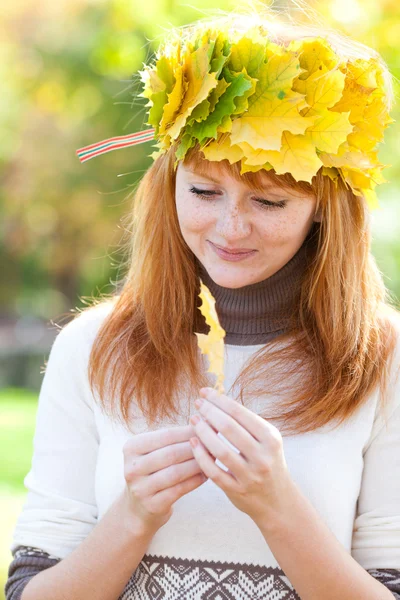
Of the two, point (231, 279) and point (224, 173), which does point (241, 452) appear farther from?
point (224, 173)


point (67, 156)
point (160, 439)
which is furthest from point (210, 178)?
point (67, 156)

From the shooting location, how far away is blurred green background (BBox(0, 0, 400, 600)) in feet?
18.5

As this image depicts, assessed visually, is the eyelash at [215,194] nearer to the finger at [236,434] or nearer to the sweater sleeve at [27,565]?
the finger at [236,434]

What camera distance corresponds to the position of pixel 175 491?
197 cm

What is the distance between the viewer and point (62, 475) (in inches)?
93.8

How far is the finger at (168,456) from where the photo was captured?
1.96 meters

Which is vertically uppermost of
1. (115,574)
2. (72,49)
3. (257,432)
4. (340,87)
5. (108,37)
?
(72,49)

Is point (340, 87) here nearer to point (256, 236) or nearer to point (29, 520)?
point (256, 236)

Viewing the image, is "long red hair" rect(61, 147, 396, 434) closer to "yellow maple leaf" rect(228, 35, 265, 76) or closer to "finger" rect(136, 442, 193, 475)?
"yellow maple leaf" rect(228, 35, 265, 76)

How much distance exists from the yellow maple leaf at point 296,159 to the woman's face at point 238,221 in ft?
0.20

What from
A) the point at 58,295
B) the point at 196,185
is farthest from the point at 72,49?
the point at 58,295

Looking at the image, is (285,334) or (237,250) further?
(285,334)

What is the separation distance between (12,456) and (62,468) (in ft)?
20.9

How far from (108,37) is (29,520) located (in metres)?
5.08
